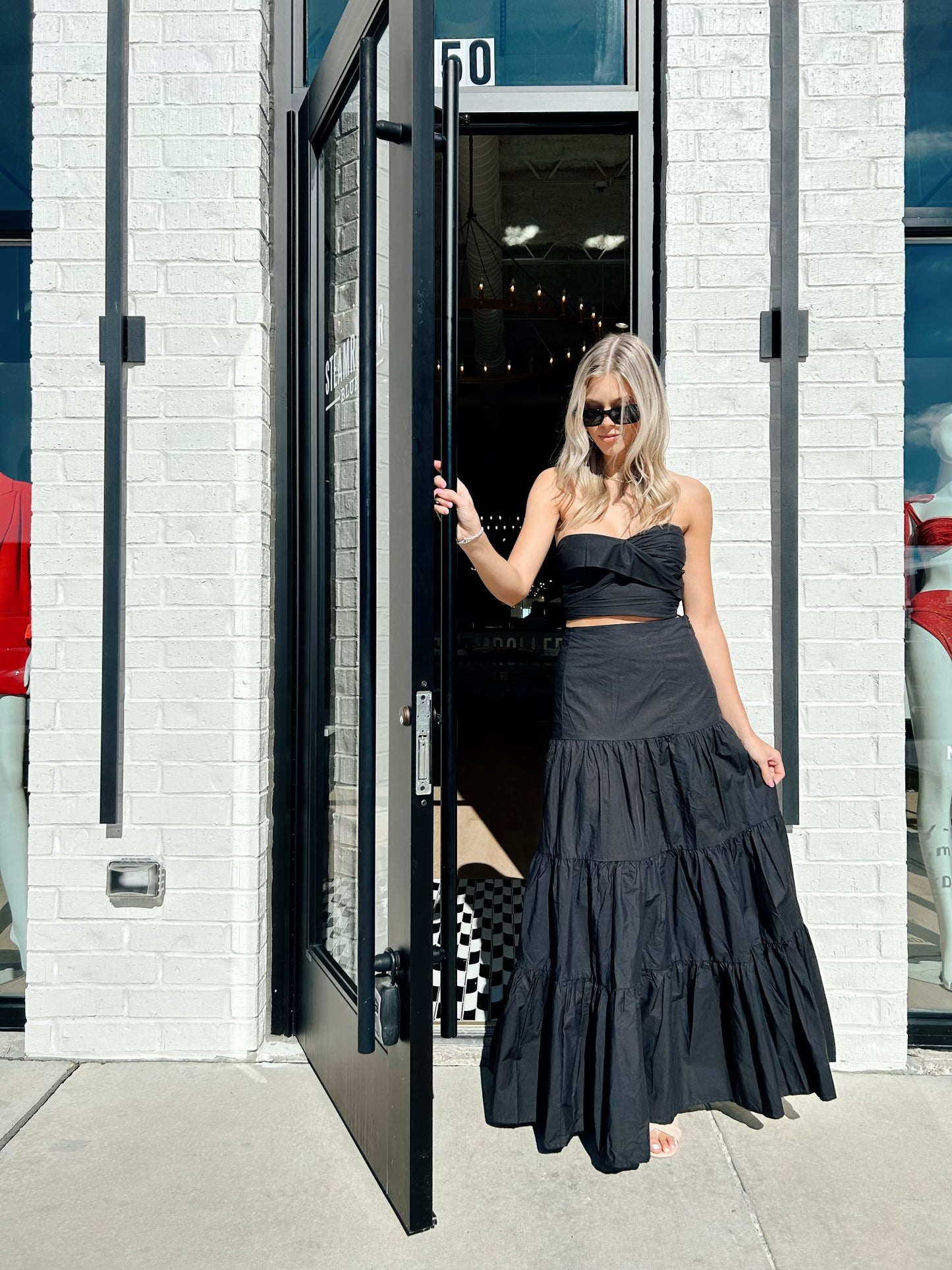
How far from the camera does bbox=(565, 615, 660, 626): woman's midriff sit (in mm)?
1958

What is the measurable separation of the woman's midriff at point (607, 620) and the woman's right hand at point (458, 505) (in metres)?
0.38

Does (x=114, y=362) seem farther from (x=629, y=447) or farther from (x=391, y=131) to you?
(x=629, y=447)

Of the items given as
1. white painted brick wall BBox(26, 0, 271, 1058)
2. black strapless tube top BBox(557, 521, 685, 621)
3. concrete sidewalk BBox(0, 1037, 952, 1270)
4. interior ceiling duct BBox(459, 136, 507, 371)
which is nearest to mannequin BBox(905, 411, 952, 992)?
concrete sidewalk BBox(0, 1037, 952, 1270)

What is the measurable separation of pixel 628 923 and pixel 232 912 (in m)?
1.07

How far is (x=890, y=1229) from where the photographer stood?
163 cm

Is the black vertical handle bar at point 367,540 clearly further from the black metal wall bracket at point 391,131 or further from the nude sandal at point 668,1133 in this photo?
the nude sandal at point 668,1133

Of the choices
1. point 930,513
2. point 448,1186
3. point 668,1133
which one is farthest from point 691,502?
point 448,1186

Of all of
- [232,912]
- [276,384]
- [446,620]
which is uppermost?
[276,384]

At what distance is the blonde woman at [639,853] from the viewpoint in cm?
184

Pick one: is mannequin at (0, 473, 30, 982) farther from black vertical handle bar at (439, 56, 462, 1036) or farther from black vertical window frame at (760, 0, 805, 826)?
black vertical window frame at (760, 0, 805, 826)

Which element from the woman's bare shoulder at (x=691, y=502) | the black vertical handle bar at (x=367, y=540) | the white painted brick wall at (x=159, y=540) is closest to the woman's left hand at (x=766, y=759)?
the woman's bare shoulder at (x=691, y=502)

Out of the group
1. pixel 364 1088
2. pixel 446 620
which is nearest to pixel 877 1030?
pixel 364 1088

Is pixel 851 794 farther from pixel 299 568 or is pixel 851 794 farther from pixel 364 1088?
pixel 299 568

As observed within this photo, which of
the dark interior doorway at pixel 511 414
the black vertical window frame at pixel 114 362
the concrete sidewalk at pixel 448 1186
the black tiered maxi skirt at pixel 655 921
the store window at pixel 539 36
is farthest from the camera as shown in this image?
the dark interior doorway at pixel 511 414
